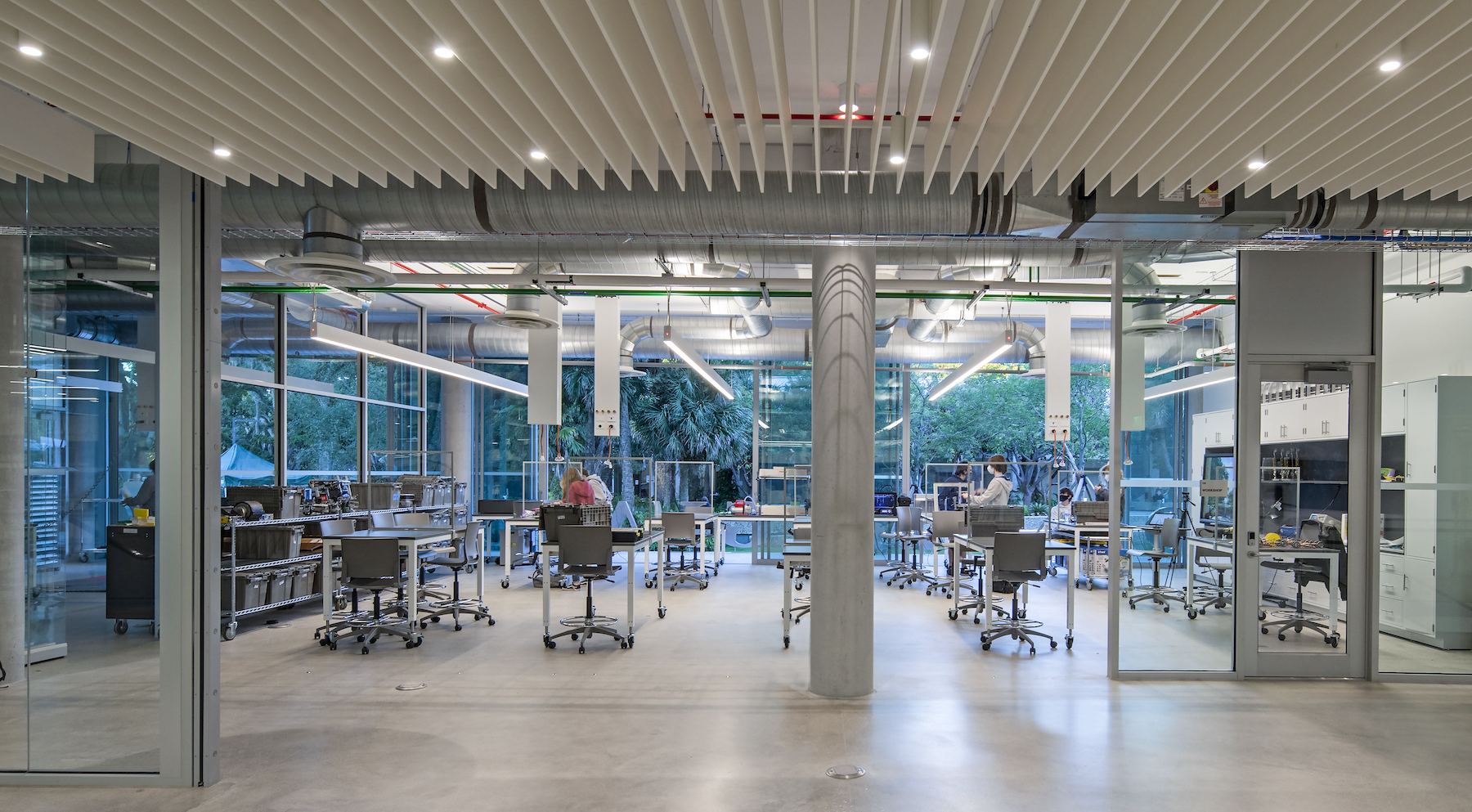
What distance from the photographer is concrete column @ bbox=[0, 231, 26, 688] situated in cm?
518

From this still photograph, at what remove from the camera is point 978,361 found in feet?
34.1

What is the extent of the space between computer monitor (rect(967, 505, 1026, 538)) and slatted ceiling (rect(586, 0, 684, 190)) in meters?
5.56

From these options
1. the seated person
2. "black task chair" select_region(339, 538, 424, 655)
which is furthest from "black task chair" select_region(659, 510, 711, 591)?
the seated person

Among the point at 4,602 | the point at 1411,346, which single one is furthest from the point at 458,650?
the point at 1411,346

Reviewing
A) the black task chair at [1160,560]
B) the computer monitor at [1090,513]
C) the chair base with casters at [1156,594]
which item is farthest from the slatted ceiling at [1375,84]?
the computer monitor at [1090,513]

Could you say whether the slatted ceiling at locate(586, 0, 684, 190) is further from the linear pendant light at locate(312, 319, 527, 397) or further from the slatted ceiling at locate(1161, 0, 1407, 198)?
the linear pendant light at locate(312, 319, 527, 397)

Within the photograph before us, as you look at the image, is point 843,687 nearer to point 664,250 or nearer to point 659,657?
point 659,657

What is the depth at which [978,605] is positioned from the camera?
8.32 metres

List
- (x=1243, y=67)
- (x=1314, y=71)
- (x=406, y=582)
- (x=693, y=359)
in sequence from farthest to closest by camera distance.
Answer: (x=693, y=359), (x=406, y=582), (x=1314, y=71), (x=1243, y=67)

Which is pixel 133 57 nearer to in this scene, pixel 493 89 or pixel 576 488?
pixel 493 89

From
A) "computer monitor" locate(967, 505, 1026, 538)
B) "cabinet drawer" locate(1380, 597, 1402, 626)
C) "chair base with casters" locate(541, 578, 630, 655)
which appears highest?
"computer monitor" locate(967, 505, 1026, 538)

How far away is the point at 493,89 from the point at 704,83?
0.94m

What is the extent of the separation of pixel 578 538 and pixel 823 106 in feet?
13.9

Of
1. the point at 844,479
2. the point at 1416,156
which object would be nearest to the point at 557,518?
the point at 844,479
